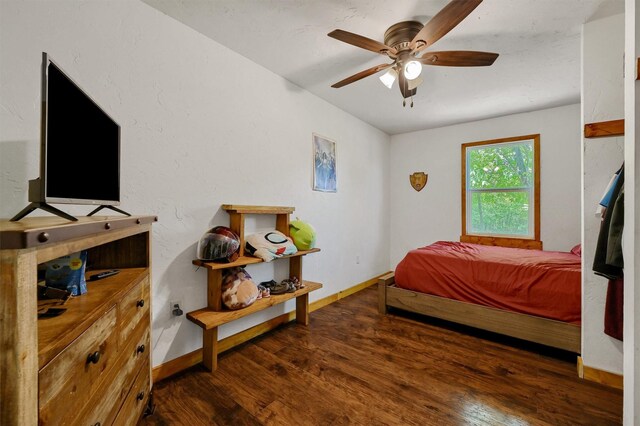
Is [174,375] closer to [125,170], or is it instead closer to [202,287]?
[202,287]

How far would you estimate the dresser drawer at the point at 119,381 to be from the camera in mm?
839

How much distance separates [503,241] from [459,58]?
115 inches

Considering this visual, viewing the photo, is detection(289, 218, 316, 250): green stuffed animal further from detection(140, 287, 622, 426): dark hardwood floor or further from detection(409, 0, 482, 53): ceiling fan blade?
detection(409, 0, 482, 53): ceiling fan blade

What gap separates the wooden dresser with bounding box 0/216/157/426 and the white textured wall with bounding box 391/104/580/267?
160 inches

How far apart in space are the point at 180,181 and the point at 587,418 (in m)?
2.93

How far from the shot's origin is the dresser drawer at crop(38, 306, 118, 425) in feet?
2.03

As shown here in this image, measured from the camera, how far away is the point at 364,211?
4.02 meters

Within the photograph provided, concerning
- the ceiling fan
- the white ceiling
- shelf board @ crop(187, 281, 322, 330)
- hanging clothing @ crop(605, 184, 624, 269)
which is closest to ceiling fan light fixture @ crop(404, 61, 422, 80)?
the ceiling fan

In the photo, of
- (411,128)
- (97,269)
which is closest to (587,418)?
(97,269)

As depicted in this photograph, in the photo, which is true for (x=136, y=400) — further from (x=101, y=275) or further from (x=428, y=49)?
(x=428, y=49)

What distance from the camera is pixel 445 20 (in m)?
1.47

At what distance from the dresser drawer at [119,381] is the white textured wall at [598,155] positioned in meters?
2.77

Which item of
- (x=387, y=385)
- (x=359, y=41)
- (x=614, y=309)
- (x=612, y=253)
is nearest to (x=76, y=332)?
(x=387, y=385)

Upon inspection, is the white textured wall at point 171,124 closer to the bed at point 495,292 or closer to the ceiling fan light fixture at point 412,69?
the bed at point 495,292
